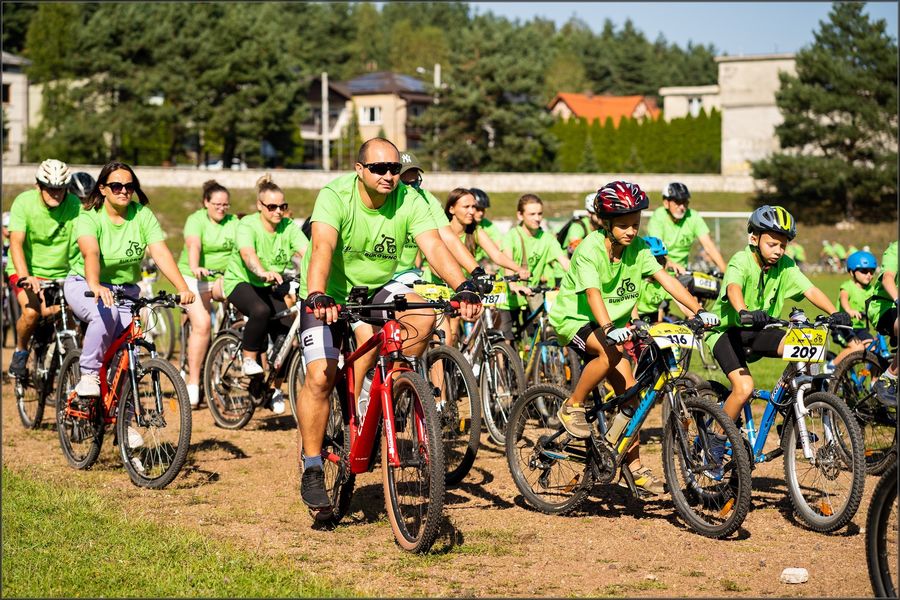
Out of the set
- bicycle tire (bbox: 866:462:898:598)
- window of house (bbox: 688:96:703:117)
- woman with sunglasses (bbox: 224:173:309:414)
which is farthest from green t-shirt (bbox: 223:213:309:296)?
window of house (bbox: 688:96:703:117)

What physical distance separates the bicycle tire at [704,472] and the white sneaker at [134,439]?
3.77 m

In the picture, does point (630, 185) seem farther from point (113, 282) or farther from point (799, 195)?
point (799, 195)

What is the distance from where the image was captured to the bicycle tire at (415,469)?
21.2 ft

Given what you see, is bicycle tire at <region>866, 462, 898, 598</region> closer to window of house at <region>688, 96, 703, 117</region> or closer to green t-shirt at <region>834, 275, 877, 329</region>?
green t-shirt at <region>834, 275, 877, 329</region>

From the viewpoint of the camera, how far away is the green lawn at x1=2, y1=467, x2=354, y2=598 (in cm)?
604

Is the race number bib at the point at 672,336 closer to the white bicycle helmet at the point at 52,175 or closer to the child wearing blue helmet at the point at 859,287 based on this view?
the child wearing blue helmet at the point at 859,287

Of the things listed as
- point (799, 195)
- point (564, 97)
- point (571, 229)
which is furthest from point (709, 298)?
point (564, 97)

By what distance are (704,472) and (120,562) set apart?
3.24 meters

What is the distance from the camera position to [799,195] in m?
60.3

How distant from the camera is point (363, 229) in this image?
720 cm

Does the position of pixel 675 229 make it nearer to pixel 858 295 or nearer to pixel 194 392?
pixel 858 295

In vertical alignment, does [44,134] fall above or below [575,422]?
above

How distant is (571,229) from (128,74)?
2315 inches

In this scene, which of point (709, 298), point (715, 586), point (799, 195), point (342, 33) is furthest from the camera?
point (342, 33)
